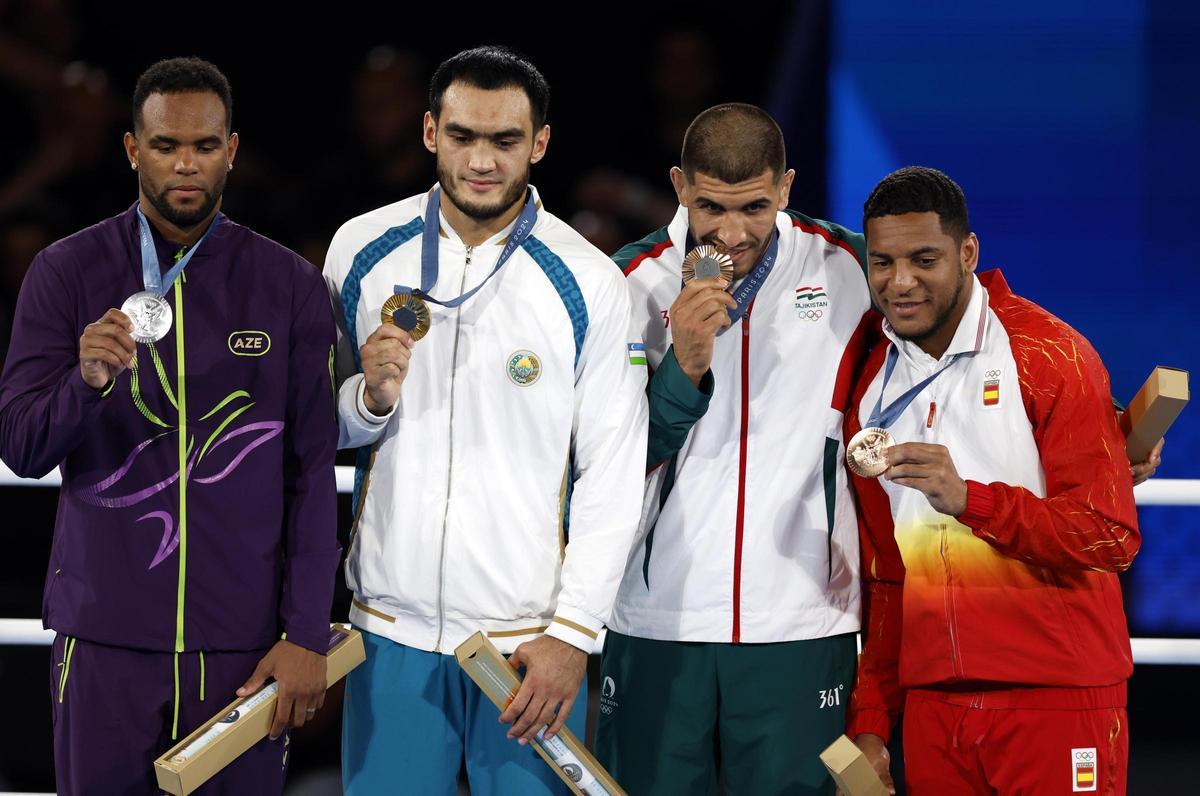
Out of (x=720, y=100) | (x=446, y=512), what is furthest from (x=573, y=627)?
(x=720, y=100)

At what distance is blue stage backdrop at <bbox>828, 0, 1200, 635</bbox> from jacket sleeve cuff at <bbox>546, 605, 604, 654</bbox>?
221 cm

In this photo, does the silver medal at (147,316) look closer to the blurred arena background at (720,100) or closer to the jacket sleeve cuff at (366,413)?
the jacket sleeve cuff at (366,413)

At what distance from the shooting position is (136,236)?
243cm

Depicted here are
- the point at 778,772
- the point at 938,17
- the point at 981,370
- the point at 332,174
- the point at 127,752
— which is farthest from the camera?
the point at 332,174

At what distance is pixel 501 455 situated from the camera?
96.5 inches

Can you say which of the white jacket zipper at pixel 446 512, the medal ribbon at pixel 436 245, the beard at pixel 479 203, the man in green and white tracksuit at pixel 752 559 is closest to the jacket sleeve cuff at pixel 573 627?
the white jacket zipper at pixel 446 512

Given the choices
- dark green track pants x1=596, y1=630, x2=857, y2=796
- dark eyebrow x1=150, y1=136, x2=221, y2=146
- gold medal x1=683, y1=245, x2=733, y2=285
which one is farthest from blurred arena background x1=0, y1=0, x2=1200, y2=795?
dark eyebrow x1=150, y1=136, x2=221, y2=146

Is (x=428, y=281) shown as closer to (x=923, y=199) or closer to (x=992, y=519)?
(x=923, y=199)

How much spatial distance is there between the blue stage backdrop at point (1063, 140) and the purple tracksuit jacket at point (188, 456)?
91.1 inches

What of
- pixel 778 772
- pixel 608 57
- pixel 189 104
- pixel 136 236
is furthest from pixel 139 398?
pixel 608 57

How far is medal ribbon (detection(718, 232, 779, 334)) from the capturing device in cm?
262

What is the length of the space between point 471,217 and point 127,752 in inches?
43.5

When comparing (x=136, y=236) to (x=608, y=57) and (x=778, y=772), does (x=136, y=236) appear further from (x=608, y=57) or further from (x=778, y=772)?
(x=608, y=57)

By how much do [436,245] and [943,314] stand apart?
0.94 meters
